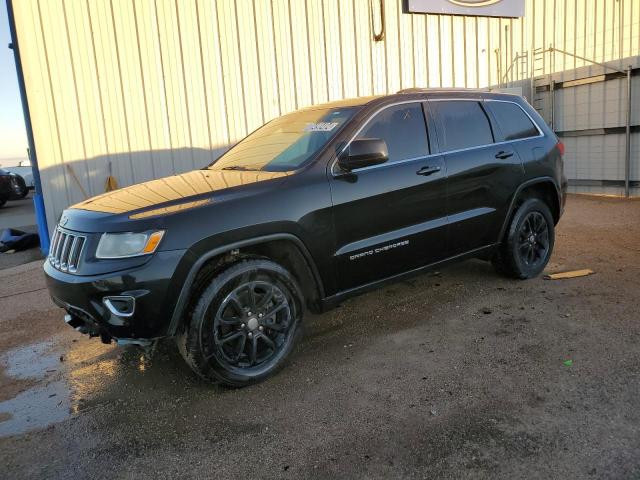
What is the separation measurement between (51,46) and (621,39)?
13.1 meters

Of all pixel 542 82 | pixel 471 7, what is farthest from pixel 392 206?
pixel 542 82

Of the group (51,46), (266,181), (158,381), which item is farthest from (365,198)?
(51,46)

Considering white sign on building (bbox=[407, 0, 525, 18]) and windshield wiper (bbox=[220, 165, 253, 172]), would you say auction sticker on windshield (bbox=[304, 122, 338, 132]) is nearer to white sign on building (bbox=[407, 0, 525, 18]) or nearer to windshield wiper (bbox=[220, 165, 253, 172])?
windshield wiper (bbox=[220, 165, 253, 172])

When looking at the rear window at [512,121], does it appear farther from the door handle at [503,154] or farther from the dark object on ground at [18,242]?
the dark object on ground at [18,242]

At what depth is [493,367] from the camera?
3.44 meters

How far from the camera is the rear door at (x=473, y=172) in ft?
14.2

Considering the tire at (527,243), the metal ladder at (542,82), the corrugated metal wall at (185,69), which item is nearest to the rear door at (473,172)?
the tire at (527,243)

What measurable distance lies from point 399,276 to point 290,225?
3.60 feet

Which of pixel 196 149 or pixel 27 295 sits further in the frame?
pixel 196 149

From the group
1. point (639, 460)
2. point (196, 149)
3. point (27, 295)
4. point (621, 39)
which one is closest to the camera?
point (639, 460)

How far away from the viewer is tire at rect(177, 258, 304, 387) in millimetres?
3123

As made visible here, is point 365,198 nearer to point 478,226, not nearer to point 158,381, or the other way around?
point 478,226

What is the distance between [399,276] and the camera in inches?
159

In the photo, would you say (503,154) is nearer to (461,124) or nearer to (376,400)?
(461,124)
